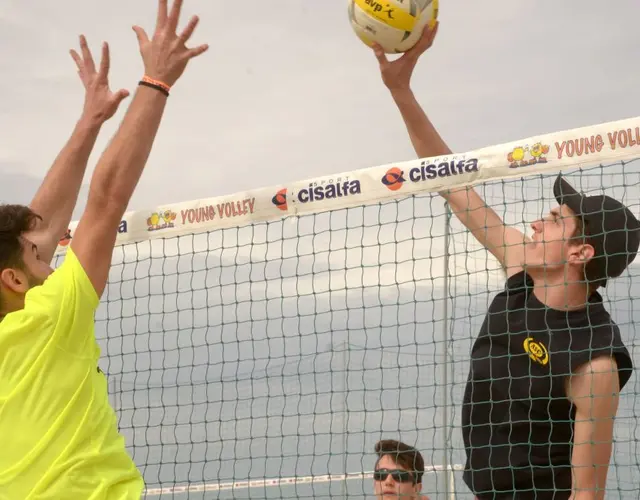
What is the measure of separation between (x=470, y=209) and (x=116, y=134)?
179cm

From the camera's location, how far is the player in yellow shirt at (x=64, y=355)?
8.09ft

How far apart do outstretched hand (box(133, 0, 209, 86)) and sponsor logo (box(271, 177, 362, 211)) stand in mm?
1498

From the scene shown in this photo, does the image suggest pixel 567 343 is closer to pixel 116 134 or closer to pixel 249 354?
pixel 116 134

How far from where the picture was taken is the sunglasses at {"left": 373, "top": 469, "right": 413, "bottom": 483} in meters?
4.87

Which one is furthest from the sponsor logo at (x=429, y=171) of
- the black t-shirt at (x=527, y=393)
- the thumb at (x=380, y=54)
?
the black t-shirt at (x=527, y=393)

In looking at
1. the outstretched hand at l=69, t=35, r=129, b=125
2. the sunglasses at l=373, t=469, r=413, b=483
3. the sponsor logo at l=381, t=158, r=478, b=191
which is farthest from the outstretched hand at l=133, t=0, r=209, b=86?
the sunglasses at l=373, t=469, r=413, b=483

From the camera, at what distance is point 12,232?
264 cm

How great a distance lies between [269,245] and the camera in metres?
5.10

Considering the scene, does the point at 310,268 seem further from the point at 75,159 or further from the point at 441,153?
the point at 75,159

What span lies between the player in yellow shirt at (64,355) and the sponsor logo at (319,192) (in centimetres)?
169

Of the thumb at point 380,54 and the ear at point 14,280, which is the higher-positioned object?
the thumb at point 380,54

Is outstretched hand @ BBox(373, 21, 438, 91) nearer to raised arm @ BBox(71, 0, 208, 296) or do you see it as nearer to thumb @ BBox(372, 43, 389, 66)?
thumb @ BBox(372, 43, 389, 66)

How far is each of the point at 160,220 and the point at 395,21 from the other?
1.78 m

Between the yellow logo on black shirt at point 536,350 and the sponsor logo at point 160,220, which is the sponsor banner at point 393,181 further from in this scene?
the yellow logo on black shirt at point 536,350
